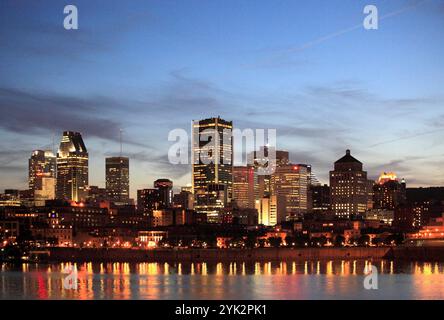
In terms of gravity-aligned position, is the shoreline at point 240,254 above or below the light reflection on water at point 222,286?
below

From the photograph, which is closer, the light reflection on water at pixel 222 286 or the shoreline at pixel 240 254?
the light reflection on water at pixel 222 286

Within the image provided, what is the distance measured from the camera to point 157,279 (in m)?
62.1

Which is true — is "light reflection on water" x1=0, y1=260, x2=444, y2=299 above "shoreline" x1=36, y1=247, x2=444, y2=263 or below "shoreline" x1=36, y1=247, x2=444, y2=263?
above

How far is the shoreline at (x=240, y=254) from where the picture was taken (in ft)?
352

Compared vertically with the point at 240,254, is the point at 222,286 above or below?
above

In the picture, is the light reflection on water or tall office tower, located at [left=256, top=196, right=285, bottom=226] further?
tall office tower, located at [left=256, top=196, right=285, bottom=226]

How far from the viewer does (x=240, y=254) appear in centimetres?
10844

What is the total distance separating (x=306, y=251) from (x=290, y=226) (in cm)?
4628

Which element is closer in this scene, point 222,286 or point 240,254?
point 222,286

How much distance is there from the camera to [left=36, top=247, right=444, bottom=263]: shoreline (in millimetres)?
107312
